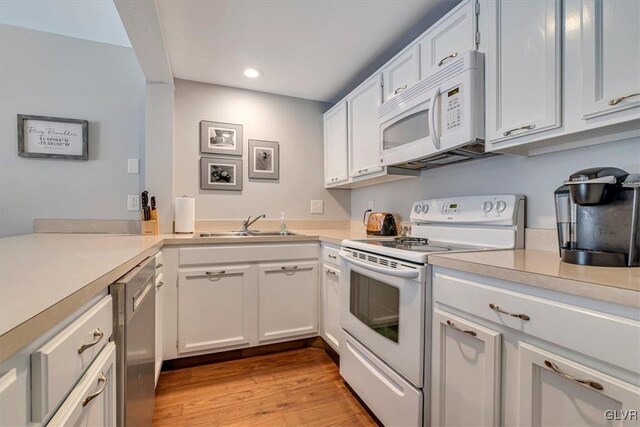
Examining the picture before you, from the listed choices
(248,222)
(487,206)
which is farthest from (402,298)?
(248,222)

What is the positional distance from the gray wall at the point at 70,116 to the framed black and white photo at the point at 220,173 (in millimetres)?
498

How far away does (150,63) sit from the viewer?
1.99m

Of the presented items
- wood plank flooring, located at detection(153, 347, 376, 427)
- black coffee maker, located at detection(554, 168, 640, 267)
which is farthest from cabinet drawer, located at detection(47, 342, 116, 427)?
black coffee maker, located at detection(554, 168, 640, 267)

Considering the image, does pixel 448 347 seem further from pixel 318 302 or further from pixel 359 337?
pixel 318 302

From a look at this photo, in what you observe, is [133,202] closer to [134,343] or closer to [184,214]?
[184,214]

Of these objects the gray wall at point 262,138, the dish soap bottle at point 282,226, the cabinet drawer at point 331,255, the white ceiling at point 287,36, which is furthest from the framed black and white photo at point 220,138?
the cabinet drawer at point 331,255

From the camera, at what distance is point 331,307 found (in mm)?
2059

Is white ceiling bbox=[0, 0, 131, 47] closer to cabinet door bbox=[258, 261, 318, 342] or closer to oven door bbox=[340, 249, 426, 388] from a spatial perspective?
cabinet door bbox=[258, 261, 318, 342]

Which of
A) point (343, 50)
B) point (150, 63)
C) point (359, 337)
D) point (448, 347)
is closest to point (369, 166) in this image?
point (343, 50)

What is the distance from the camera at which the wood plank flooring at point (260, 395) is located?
4.88ft

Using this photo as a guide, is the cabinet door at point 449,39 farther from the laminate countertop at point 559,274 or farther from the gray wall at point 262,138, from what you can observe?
the gray wall at point 262,138

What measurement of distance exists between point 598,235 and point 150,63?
8.45 feet

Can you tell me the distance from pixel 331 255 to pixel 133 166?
169 centimetres

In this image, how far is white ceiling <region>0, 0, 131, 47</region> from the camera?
6.12 ft
